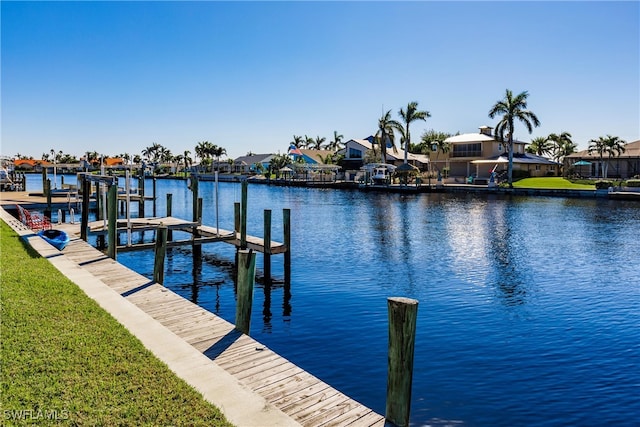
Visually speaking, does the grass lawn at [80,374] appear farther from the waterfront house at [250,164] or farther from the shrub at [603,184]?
the waterfront house at [250,164]

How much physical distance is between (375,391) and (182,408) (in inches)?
→ 209

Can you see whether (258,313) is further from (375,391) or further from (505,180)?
(505,180)

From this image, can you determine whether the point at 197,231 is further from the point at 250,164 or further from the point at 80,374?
the point at 250,164

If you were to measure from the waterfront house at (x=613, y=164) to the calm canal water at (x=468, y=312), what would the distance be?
52.3 metres

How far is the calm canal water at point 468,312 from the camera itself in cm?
1056

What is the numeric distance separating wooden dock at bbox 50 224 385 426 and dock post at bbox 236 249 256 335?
288 mm

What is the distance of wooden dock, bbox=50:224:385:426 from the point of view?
7.20 m

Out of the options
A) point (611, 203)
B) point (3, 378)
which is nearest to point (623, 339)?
point (3, 378)

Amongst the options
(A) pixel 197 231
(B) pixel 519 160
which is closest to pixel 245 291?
(A) pixel 197 231

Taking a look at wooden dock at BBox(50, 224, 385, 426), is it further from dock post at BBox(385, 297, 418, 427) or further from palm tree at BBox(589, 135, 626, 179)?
palm tree at BBox(589, 135, 626, 179)

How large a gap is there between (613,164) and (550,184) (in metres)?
20.8

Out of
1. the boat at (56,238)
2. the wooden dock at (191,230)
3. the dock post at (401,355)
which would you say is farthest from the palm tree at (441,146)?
the dock post at (401,355)

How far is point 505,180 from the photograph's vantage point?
252 ft

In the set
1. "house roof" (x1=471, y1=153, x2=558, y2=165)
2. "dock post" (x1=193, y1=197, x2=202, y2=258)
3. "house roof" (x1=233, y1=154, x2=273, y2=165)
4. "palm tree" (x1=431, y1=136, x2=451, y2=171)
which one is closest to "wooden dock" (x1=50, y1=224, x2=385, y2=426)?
"dock post" (x1=193, y1=197, x2=202, y2=258)
